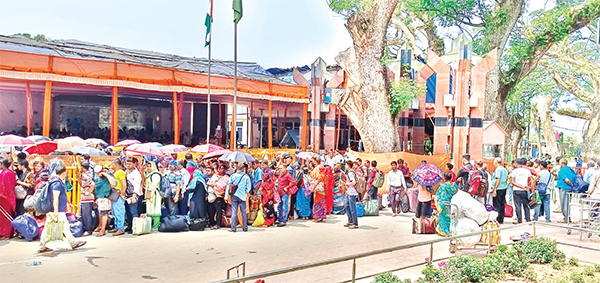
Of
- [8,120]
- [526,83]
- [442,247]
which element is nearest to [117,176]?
[442,247]

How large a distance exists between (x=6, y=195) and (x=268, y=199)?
527 cm

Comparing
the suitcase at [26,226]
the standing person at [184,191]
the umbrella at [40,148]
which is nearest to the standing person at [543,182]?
the standing person at [184,191]

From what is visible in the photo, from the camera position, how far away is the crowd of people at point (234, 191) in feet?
29.8

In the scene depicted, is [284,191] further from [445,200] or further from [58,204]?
[58,204]

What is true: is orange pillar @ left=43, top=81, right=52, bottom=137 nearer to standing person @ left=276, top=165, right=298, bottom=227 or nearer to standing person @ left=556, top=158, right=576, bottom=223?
standing person @ left=276, top=165, right=298, bottom=227

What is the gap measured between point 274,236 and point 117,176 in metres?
3.41

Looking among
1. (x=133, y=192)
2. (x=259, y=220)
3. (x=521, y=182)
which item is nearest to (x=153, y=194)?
(x=133, y=192)

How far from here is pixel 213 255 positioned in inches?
329

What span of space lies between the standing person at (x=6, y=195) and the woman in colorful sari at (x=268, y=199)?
195 inches

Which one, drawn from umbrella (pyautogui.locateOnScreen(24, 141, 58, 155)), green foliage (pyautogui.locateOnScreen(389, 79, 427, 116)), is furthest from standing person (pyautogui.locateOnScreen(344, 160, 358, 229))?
umbrella (pyautogui.locateOnScreen(24, 141, 58, 155))

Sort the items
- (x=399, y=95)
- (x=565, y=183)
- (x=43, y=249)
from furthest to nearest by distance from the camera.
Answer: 1. (x=399, y=95)
2. (x=565, y=183)
3. (x=43, y=249)

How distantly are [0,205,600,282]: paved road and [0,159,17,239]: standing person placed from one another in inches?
11.5

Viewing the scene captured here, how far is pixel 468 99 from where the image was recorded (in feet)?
64.1

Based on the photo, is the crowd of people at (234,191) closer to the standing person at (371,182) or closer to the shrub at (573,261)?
the standing person at (371,182)
